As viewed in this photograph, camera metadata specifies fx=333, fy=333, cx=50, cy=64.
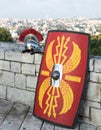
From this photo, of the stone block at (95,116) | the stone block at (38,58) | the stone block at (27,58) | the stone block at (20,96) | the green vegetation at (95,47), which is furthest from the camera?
the green vegetation at (95,47)

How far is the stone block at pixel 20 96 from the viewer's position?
17.4 feet

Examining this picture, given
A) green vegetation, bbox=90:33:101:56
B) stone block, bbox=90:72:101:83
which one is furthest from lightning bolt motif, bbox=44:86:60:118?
green vegetation, bbox=90:33:101:56

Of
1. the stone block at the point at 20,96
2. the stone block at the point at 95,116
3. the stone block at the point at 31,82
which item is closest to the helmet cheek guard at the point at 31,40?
the stone block at the point at 31,82

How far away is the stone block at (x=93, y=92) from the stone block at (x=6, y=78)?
1.47 m

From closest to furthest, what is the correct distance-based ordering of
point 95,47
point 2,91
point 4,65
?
point 4,65 < point 2,91 < point 95,47

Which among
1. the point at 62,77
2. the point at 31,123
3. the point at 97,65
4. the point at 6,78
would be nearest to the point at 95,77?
the point at 97,65

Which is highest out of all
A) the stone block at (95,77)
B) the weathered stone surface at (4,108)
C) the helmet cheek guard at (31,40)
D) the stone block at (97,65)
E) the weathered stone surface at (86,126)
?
the helmet cheek guard at (31,40)

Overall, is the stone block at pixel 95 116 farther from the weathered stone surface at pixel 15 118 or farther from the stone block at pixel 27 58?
the stone block at pixel 27 58

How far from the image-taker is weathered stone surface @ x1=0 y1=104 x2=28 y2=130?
14.9ft

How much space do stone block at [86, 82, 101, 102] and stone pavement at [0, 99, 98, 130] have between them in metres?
0.39

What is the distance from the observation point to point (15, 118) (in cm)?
482

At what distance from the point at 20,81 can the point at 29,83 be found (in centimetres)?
19

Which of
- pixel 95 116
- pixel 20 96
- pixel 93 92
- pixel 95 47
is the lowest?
pixel 95 116

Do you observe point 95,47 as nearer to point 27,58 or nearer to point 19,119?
point 27,58
